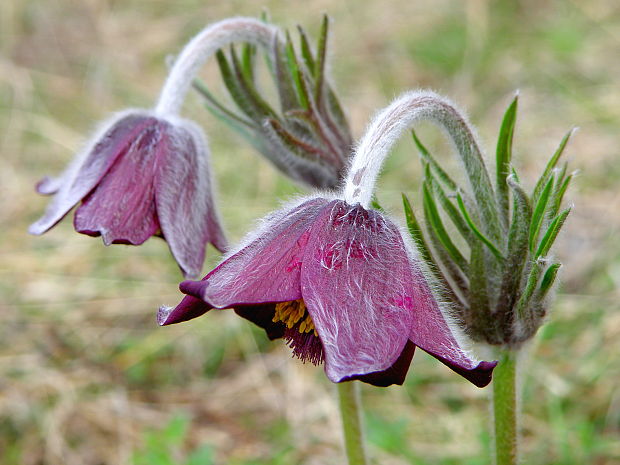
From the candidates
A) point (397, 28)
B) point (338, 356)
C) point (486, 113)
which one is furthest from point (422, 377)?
point (397, 28)

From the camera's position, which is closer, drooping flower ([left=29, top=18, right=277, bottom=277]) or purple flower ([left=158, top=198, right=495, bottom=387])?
purple flower ([left=158, top=198, right=495, bottom=387])

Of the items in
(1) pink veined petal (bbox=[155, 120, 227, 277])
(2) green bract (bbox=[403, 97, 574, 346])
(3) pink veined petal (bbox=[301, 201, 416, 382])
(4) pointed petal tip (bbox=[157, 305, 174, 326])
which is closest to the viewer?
(3) pink veined petal (bbox=[301, 201, 416, 382])

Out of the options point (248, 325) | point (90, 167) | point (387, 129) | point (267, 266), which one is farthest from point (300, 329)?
point (248, 325)

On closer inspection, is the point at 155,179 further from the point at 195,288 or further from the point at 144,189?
the point at 195,288

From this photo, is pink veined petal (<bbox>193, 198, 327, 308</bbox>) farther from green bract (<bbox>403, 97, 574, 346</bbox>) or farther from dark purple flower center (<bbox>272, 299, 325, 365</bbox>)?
green bract (<bbox>403, 97, 574, 346</bbox>)

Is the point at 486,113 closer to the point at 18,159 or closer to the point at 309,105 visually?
the point at 18,159

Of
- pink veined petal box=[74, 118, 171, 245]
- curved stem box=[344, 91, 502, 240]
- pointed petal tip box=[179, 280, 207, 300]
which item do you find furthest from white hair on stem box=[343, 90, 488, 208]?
pink veined petal box=[74, 118, 171, 245]
